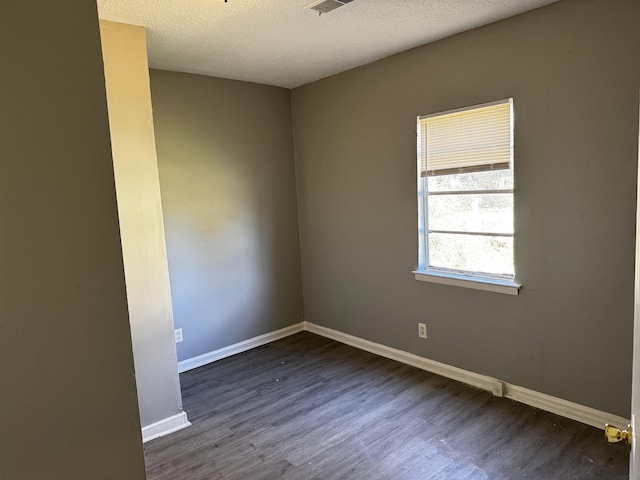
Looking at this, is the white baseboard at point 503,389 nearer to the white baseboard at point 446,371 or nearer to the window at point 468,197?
the white baseboard at point 446,371

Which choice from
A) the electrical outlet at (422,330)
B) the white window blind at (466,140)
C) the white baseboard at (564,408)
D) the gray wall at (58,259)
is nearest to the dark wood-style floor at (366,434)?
the white baseboard at (564,408)

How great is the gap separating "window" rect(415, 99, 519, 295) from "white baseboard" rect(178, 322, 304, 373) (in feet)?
5.43

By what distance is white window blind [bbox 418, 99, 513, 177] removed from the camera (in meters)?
2.82

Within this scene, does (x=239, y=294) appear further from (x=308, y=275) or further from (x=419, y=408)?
(x=419, y=408)

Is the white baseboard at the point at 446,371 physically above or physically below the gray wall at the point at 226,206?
below

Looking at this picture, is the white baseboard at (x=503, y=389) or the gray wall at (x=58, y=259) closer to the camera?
the gray wall at (x=58, y=259)

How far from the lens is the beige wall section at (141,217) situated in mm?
2514

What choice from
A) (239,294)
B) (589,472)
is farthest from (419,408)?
(239,294)

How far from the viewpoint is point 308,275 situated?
14.8 ft

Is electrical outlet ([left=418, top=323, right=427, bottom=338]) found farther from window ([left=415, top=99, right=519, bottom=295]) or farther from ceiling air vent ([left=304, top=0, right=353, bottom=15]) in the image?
ceiling air vent ([left=304, top=0, right=353, bottom=15])

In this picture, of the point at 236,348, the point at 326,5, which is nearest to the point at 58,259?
the point at 326,5

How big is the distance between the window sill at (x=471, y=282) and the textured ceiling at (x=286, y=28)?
169cm

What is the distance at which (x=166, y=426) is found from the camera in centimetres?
278

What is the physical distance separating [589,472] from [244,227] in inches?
122
